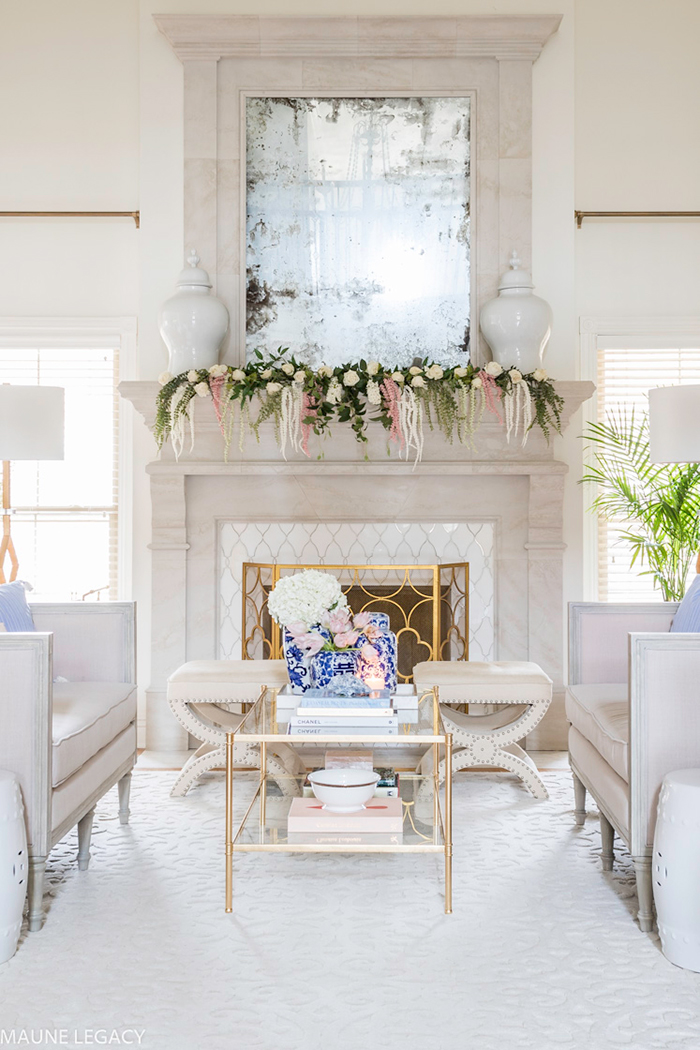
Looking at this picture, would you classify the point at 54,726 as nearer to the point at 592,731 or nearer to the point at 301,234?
the point at 592,731

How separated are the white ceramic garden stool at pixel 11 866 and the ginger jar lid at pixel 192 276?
2829mm

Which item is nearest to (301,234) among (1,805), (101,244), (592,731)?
(101,244)

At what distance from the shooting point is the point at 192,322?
4449mm

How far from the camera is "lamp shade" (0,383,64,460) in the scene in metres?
4.05

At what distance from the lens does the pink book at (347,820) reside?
2635 mm

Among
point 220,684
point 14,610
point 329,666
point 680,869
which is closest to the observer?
point 680,869

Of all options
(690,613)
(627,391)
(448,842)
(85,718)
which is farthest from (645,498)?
(85,718)

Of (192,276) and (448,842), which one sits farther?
(192,276)

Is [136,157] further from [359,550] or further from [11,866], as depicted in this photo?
[11,866]

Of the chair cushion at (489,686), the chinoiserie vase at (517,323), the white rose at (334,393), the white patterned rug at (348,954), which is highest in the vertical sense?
the chinoiserie vase at (517,323)

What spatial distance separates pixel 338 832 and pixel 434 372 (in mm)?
2400

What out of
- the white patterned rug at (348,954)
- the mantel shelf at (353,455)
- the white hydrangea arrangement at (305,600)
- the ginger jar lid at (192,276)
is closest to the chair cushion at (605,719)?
the white patterned rug at (348,954)

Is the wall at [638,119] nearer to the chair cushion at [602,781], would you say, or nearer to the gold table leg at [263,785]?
the chair cushion at [602,781]

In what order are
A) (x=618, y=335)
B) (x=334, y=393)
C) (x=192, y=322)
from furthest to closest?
(x=618, y=335) → (x=192, y=322) → (x=334, y=393)
